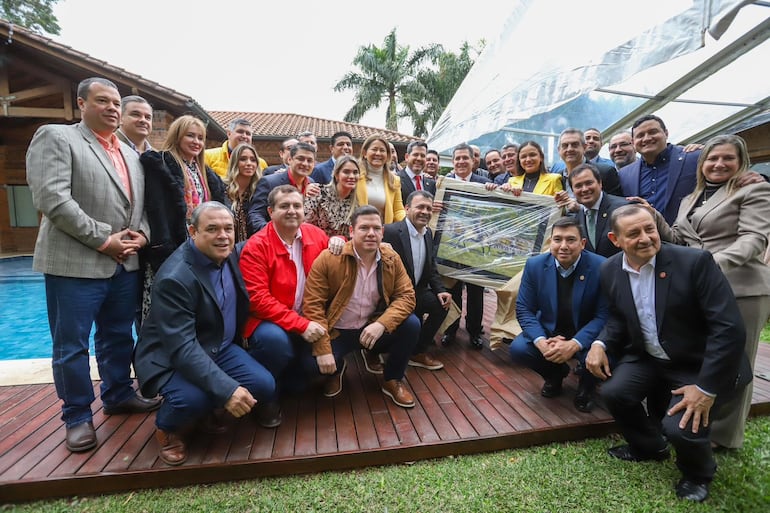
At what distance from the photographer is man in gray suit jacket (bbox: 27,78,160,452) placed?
6.58 ft

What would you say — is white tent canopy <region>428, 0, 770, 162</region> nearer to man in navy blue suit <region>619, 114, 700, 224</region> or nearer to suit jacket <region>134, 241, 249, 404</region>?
man in navy blue suit <region>619, 114, 700, 224</region>

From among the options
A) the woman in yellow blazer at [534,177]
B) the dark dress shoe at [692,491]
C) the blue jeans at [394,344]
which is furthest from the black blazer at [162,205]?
the dark dress shoe at [692,491]

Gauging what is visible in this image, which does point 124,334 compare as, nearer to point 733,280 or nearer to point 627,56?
point 733,280

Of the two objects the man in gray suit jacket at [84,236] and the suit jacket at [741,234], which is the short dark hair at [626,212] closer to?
the suit jacket at [741,234]

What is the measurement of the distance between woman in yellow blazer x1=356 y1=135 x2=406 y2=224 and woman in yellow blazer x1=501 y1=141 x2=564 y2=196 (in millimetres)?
1023

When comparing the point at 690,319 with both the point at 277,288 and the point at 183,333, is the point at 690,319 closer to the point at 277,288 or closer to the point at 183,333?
the point at 277,288

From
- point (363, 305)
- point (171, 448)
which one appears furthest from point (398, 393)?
point (171, 448)

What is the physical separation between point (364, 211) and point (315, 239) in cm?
45

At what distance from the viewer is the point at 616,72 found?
3.14 metres

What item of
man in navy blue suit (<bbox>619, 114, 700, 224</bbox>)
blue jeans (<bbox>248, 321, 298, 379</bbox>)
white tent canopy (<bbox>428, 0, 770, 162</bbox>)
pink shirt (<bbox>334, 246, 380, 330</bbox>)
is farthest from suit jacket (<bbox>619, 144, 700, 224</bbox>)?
blue jeans (<bbox>248, 321, 298, 379</bbox>)

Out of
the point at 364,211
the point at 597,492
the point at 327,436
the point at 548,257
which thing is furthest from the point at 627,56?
the point at 327,436

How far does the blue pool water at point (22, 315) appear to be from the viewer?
5.65 metres

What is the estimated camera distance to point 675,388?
214 centimetres

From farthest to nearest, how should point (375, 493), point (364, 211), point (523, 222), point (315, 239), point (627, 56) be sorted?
1. point (523, 222)
2. point (627, 56)
3. point (315, 239)
4. point (364, 211)
5. point (375, 493)
